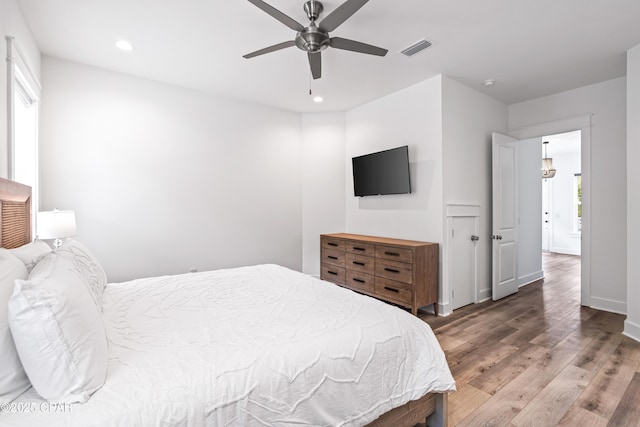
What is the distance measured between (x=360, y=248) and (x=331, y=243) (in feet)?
1.86

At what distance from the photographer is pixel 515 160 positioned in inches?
166

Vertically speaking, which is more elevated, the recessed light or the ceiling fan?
the recessed light

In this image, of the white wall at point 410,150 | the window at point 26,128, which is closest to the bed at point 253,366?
the window at point 26,128

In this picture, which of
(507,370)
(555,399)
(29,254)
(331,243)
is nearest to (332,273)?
(331,243)

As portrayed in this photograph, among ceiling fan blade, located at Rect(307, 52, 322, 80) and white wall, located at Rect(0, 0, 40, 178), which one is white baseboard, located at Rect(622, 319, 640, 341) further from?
white wall, located at Rect(0, 0, 40, 178)

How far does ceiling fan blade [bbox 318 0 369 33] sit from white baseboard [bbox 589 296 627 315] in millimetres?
4204

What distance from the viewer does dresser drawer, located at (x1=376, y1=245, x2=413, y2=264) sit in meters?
3.16

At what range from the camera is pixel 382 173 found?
395 cm

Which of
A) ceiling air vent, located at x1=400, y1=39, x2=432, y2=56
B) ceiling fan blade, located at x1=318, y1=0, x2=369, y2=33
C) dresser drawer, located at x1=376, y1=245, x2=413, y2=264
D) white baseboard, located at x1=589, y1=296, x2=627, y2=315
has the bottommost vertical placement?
white baseboard, located at x1=589, y1=296, x2=627, y2=315

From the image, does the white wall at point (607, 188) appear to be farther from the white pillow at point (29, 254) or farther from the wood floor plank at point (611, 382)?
the white pillow at point (29, 254)

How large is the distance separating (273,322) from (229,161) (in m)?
2.99

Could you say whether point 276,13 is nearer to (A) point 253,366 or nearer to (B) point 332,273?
(A) point 253,366

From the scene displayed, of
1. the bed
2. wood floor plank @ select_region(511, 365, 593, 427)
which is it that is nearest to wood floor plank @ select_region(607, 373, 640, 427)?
wood floor plank @ select_region(511, 365, 593, 427)

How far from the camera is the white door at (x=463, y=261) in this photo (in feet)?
11.4
